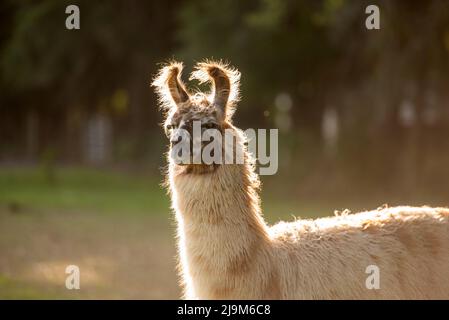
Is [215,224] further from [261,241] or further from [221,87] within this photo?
[221,87]

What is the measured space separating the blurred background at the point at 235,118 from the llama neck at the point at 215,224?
5.43 meters

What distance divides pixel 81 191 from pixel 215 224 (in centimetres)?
2313

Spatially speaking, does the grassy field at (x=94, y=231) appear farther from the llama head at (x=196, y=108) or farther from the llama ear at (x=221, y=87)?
Result: the llama ear at (x=221, y=87)

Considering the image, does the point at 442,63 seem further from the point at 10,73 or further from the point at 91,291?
the point at 10,73

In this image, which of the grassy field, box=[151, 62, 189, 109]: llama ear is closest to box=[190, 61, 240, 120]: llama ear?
box=[151, 62, 189, 109]: llama ear

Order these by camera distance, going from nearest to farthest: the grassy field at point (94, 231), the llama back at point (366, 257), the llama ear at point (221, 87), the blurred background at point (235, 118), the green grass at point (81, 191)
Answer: the llama back at point (366, 257), the llama ear at point (221, 87), the grassy field at point (94, 231), the blurred background at point (235, 118), the green grass at point (81, 191)

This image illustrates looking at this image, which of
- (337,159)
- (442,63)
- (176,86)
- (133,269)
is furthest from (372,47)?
(176,86)

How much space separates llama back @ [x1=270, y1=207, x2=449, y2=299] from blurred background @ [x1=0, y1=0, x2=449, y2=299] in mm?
5244

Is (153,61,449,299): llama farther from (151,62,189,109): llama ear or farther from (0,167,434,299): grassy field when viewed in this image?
(0,167,434,299): grassy field

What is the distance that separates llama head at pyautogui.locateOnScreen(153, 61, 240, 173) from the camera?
6125 mm

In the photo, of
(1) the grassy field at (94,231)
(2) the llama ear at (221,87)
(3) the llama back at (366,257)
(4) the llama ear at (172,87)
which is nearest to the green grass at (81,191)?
(1) the grassy field at (94,231)

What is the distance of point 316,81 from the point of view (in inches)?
1174

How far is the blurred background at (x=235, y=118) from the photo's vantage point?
16.3 metres

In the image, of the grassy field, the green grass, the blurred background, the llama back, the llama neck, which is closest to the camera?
the llama neck
